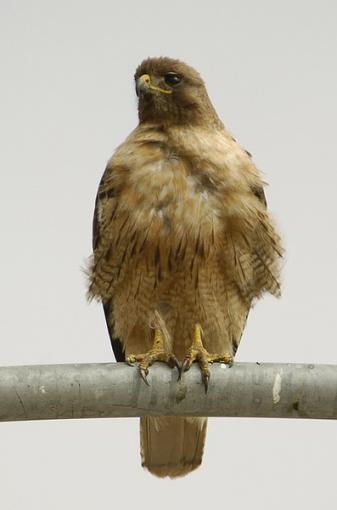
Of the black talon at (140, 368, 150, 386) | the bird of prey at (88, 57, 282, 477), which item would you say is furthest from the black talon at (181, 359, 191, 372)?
the bird of prey at (88, 57, 282, 477)

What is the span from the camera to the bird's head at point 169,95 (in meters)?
6.14

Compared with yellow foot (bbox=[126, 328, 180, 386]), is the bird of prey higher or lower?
higher

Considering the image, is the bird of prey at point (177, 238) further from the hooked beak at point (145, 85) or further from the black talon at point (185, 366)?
the black talon at point (185, 366)

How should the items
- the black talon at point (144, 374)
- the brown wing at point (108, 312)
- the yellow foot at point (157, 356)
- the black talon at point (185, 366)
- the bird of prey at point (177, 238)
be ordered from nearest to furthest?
1. the black talon at point (144, 374)
2. the black talon at point (185, 366)
3. the yellow foot at point (157, 356)
4. the bird of prey at point (177, 238)
5. the brown wing at point (108, 312)

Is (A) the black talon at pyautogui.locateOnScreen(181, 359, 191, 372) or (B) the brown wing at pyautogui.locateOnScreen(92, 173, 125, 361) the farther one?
(B) the brown wing at pyautogui.locateOnScreen(92, 173, 125, 361)

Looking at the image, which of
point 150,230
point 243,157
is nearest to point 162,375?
point 150,230

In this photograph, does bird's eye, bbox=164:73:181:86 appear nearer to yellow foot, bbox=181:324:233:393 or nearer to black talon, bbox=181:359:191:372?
yellow foot, bbox=181:324:233:393

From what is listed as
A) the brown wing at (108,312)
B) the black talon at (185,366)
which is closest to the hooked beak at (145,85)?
the brown wing at (108,312)

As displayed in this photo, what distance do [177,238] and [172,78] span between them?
3.56ft

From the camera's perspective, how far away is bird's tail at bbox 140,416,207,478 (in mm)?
6219

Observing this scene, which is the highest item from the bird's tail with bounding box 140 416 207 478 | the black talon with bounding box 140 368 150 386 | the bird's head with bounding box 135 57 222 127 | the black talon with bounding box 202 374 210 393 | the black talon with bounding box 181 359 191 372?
the bird's head with bounding box 135 57 222 127

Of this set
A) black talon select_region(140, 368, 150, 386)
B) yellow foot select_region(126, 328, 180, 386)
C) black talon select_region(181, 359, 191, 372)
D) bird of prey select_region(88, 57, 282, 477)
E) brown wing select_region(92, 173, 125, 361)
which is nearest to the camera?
black talon select_region(140, 368, 150, 386)

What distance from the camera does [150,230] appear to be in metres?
5.74

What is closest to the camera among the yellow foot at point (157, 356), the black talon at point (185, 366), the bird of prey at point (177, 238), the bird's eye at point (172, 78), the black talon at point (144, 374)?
the black talon at point (144, 374)
